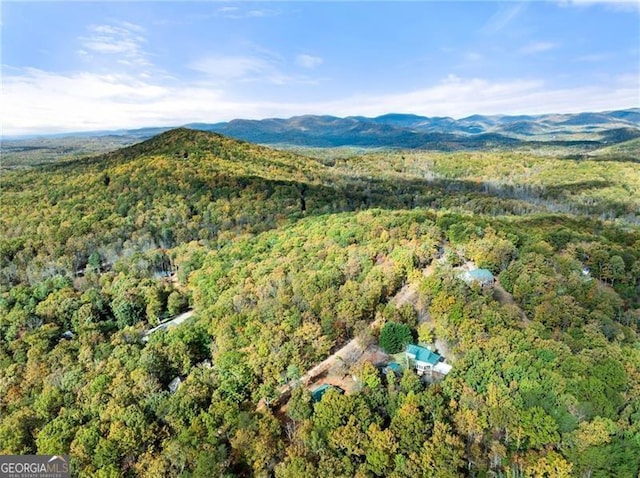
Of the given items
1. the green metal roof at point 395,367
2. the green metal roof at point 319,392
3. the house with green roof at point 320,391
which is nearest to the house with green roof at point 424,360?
the green metal roof at point 395,367

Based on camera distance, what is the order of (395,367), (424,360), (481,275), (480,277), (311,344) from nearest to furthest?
(395,367) < (424,360) < (311,344) < (480,277) < (481,275)

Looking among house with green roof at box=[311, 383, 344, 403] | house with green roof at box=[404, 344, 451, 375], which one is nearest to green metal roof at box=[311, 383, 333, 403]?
house with green roof at box=[311, 383, 344, 403]

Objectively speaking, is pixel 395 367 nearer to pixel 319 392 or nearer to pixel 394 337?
pixel 394 337

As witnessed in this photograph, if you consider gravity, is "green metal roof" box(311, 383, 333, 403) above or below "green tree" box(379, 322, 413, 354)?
below

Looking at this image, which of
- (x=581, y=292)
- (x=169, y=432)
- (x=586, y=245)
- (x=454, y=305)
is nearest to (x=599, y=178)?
(x=586, y=245)

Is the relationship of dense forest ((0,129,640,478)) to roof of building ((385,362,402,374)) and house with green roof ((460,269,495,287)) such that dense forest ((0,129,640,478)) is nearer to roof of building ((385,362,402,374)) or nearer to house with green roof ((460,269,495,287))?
house with green roof ((460,269,495,287))

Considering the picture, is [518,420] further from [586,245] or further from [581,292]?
[586,245]

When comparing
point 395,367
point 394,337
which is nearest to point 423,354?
point 395,367
